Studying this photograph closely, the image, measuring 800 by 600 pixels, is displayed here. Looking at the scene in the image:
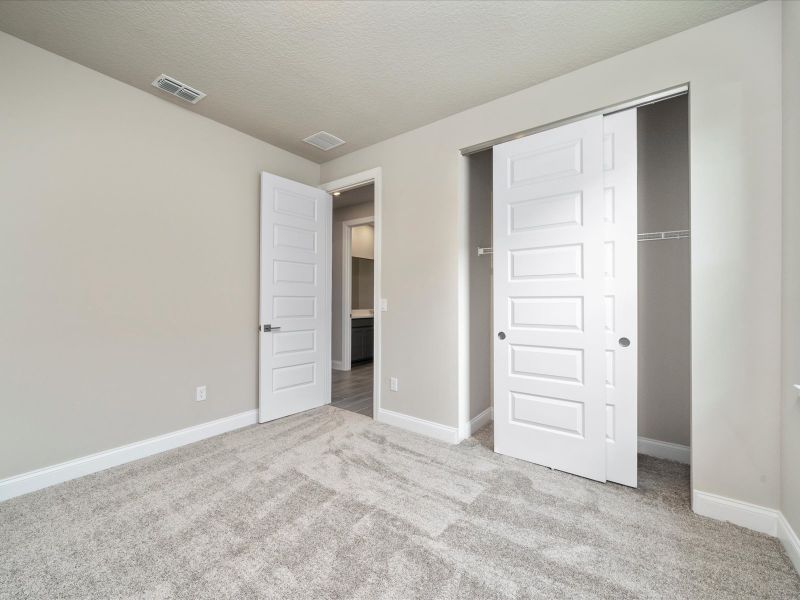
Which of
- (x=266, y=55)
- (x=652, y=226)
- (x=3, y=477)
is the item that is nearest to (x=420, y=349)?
(x=652, y=226)

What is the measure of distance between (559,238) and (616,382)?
103 cm

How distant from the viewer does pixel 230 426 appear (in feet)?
10.2

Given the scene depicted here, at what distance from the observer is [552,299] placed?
2426 mm

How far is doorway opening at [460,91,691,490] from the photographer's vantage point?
2256mm

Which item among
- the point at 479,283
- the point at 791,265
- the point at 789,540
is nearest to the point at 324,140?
the point at 479,283

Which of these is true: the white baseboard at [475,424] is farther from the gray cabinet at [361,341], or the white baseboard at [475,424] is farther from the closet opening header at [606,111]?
the gray cabinet at [361,341]

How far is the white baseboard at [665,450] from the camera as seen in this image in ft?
8.32

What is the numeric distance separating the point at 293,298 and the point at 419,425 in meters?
1.77

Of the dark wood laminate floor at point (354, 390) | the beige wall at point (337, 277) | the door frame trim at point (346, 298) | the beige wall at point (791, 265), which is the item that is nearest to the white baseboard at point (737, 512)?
the beige wall at point (791, 265)

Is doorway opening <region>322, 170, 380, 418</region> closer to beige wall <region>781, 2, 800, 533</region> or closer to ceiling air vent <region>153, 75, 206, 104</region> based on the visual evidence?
ceiling air vent <region>153, 75, 206, 104</region>

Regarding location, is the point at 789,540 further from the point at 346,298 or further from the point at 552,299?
the point at 346,298

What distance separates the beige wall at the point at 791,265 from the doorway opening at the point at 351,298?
3.10 m

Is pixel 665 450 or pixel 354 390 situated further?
pixel 354 390

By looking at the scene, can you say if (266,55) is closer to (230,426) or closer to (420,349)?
(420,349)
